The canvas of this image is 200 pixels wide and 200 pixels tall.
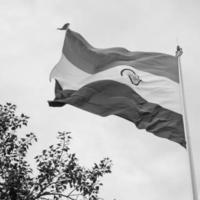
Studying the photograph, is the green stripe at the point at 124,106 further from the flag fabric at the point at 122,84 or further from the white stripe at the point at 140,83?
the white stripe at the point at 140,83

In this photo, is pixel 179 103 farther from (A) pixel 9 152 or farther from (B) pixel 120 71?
(A) pixel 9 152

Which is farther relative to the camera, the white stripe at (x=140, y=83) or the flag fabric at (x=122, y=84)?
the white stripe at (x=140, y=83)

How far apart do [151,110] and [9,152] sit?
12.6ft

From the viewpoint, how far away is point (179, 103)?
516 inches

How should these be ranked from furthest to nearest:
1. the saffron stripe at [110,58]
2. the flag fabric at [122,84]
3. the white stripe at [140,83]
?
the saffron stripe at [110,58]
the white stripe at [140,83]
the flag fabric at [122,84]

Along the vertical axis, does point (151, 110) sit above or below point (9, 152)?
above

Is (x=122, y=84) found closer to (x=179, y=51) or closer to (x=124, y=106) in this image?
(x=124, y=106)

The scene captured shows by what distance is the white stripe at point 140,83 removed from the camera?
13.3 meters

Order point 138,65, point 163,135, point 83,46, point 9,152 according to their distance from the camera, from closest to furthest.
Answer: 1. point 163,135
2. point 9,152
3. point 138,65
4. point 83,46

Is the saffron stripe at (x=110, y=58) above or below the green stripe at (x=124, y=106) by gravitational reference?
above

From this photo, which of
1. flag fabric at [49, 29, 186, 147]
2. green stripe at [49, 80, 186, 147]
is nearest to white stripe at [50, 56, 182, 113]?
flag fabric at [49, 29, 186, 147]

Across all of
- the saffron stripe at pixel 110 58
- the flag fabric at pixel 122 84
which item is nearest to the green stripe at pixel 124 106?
the flag fabric at pixel 122 84

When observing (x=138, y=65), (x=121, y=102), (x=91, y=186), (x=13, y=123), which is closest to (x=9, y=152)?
(x=13, y=123)

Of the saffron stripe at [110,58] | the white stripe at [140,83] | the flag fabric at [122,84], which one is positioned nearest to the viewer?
the flag fabric at [122,84]
